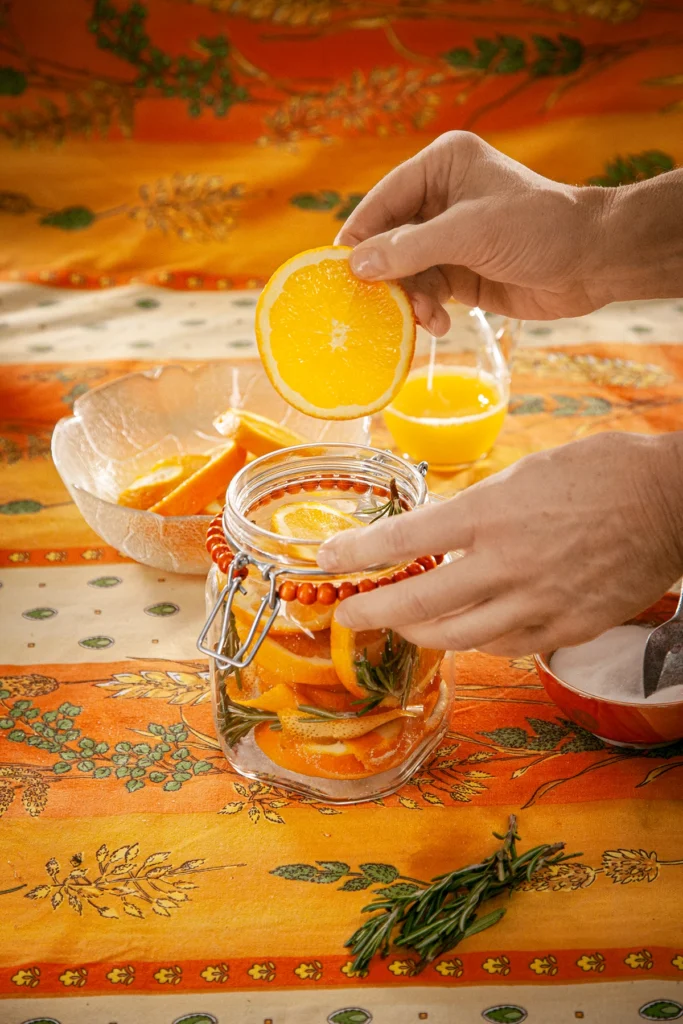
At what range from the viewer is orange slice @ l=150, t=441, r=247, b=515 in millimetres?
1149

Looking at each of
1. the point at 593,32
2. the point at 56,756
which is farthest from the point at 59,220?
the point at 56,756

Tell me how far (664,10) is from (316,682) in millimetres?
2116

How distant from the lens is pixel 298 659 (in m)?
0.86

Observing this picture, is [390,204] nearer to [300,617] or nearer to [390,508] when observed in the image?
[390,508]

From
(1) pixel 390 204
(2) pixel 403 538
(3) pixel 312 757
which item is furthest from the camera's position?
(1) pixel 390 204

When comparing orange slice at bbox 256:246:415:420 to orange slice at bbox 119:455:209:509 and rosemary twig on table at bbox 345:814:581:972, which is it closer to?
orange slice at bbox 119:455:209:509

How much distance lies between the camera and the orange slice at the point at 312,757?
35.1 inches

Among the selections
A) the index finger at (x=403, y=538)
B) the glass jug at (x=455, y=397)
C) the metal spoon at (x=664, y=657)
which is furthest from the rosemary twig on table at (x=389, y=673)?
the glass jug at (x=455, y=397)

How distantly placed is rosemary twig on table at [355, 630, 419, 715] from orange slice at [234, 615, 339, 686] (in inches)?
1.0

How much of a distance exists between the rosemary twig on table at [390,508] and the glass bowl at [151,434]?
228mm

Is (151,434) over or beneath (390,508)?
beneath

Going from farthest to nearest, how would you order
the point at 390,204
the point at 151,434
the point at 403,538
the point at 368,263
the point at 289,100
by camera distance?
1. the point at 289,100
2. the point at 151,434
3. the point at 390,204
4. the point at 368,263
5. the point at 403,538

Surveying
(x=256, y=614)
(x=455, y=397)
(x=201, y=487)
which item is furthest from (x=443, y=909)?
(x=455, y=397)

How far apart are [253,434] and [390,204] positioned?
304 mm
